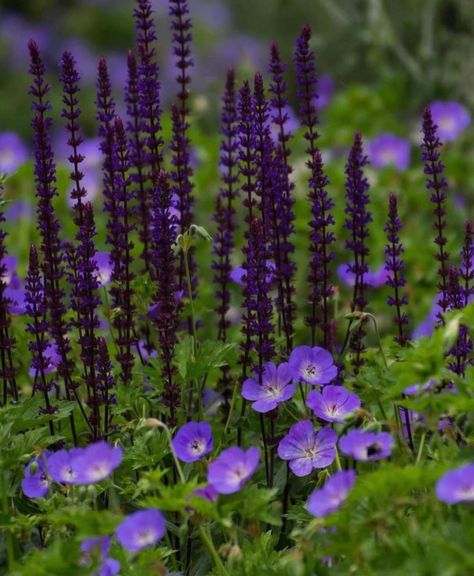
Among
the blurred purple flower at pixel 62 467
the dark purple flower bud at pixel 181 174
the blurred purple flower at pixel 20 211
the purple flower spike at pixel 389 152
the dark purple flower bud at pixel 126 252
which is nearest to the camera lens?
the blurred purple flower at pixel 62 467

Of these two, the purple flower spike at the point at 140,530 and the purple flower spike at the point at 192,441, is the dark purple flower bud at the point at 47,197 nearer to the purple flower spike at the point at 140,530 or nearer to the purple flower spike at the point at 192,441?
the purple flower spike at the point at 192,441

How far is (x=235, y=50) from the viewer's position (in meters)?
9.41

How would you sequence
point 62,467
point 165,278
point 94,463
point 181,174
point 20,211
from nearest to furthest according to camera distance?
point 94,463 → point 62,467 → point 165,278 → point 181,174 → point 20,211

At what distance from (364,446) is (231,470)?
0.23 m

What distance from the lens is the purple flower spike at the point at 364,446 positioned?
5.95 ft

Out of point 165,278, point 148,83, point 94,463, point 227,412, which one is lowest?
point 227,412

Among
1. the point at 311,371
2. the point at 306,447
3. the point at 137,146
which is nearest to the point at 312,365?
the point at 311,371

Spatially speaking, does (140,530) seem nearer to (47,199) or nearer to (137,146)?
(47,199)

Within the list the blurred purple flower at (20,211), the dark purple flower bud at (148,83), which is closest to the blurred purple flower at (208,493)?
the dark purple flower bud at (148,83)

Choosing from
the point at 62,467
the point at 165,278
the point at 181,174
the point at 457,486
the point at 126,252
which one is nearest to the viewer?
the point at 457,486

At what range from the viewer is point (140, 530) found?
1.71 metres

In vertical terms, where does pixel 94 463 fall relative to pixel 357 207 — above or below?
below

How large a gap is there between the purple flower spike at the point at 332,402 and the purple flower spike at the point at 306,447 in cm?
3

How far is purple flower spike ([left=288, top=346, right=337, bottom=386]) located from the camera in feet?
7.11
